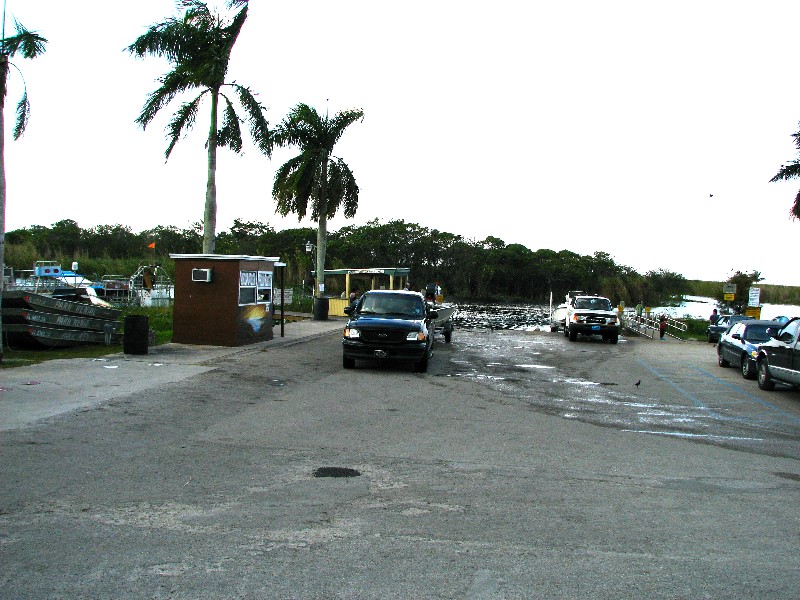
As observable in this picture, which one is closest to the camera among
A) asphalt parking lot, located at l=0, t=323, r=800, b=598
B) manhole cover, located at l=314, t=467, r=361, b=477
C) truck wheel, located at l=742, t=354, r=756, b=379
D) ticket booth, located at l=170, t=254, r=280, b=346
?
asphalt parking lot, located at l=0, t=323, r=800, b=598

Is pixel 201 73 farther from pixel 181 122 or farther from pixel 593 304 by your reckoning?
pixel 593 304

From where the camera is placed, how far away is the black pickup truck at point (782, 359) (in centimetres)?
1356

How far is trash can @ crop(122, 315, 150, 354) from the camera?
16.6 m

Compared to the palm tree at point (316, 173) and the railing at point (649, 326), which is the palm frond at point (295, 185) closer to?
the palm tree at point (316, 173)

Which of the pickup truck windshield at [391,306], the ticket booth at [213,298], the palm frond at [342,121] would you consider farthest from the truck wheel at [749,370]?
the palm frond at [342,121]

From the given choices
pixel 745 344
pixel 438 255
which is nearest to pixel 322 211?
pixel 745 344

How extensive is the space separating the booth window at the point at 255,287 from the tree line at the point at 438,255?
4929cm

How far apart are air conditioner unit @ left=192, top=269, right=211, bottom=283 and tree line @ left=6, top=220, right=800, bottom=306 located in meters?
51.2

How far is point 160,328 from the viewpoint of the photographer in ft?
78.9

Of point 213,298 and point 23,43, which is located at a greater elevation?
point 23,43

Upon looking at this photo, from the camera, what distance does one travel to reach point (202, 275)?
1889 cm

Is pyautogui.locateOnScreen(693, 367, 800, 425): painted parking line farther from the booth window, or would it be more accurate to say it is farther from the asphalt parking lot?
the booth window

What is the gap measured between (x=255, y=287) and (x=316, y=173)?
16.6 m

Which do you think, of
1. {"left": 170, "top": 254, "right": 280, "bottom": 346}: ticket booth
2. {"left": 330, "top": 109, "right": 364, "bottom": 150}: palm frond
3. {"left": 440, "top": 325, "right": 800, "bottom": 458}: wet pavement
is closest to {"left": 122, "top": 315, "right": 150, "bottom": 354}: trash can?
{"left": 170, "top": 254, "right": 280, "bottom": 346}: ticket booth
